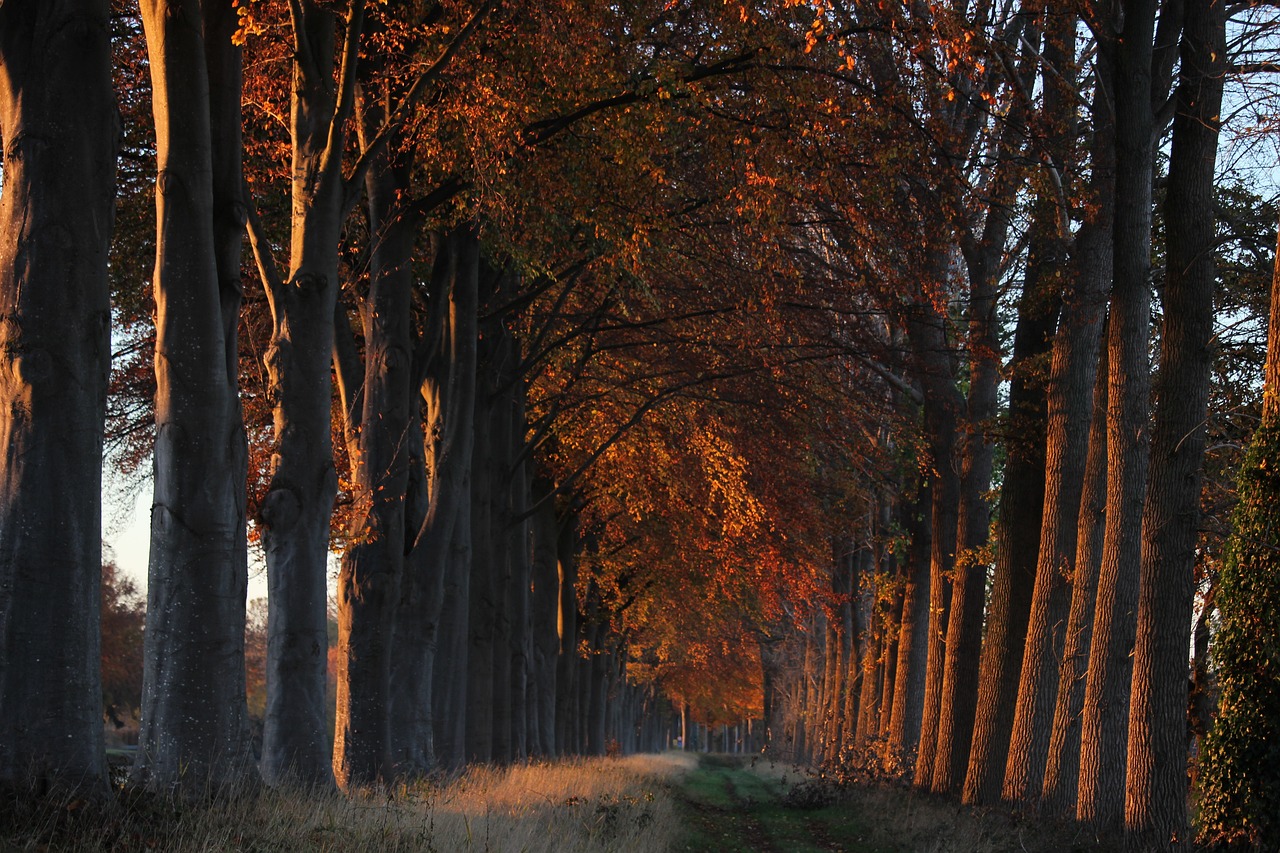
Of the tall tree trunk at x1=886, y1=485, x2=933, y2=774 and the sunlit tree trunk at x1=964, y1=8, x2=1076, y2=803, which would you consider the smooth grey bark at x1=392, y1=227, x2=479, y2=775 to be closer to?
the sunlit tree trunk at x1=964, y1=8, x2=1076, y2=803

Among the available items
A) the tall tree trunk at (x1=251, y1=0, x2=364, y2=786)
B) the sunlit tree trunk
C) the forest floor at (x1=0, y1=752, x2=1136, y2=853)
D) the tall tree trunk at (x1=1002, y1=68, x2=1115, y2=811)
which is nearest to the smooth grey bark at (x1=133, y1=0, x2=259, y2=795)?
the forest floor at (x1=0, y1=752, x2=1136, y2=853)

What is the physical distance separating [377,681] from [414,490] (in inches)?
106

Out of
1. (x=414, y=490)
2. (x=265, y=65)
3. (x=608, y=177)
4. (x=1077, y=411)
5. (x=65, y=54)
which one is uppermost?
(x=265, y=65)

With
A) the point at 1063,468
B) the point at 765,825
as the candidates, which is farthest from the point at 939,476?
the point at 765,825

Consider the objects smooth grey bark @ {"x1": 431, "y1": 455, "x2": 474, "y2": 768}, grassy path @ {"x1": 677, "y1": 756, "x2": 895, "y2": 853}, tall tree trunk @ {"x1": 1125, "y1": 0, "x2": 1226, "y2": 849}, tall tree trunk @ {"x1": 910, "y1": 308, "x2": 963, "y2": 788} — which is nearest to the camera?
tall tree trunk @ {"x1": 1125, "y1": 0, "x2": 1226, "y2": 849}

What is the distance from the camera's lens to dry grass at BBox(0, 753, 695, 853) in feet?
20.6

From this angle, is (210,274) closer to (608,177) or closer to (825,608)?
(608,177)

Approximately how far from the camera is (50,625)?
6867 mm

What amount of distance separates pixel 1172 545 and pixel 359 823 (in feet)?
26.9

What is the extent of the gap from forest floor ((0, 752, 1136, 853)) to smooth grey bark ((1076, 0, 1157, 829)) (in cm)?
92

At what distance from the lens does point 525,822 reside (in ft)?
37.0

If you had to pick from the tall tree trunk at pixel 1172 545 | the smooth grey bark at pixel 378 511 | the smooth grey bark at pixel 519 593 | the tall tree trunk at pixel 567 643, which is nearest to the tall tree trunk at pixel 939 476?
the tall tree trunk at pixel 1172 545

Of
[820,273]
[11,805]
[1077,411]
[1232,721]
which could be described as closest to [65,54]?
[11,805]

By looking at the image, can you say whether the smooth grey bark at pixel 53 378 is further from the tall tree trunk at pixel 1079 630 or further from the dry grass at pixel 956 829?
the tall tree trunk at pixel 1079 630
